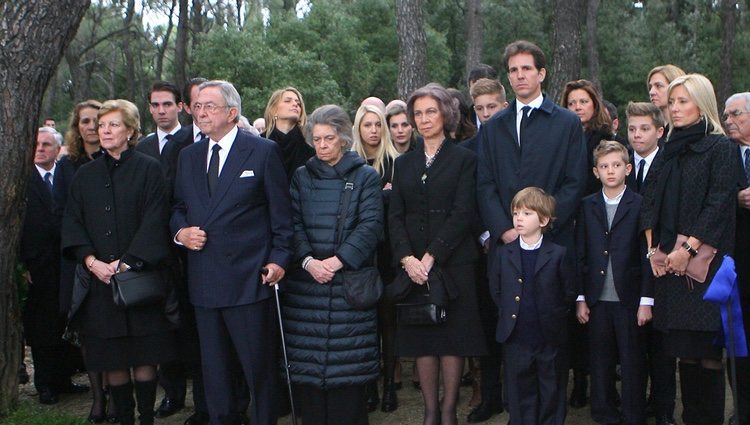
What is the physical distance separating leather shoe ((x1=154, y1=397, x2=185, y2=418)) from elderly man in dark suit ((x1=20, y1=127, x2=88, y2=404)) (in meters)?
1.08

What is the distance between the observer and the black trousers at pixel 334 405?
5473 millimetres

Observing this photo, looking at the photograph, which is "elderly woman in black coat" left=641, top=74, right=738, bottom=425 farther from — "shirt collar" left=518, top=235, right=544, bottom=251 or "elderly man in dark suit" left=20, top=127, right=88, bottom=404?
"elderly man in dark suit" left=20, top=127, right=88, bottom=404

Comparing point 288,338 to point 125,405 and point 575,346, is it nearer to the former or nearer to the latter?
point 125,405

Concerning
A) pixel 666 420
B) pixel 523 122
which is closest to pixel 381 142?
pixel 523 122

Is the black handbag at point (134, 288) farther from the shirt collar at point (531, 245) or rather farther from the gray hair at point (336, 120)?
the shirt collar at point (531, 245)

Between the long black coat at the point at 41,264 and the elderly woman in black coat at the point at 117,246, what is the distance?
4.52 feet

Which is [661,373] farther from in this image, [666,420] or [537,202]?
[537,202]

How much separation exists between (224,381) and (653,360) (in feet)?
9.19

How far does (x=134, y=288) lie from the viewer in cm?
538

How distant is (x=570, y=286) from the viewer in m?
5.21

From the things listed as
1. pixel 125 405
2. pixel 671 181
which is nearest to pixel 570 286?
pixel 671 181

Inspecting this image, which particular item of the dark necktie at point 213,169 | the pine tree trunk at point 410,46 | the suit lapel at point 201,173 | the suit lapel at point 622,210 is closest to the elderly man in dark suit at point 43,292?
the suit lapel at point 201,173

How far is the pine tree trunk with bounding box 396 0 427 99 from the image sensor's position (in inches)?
527

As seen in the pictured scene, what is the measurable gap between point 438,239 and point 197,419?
225cm
